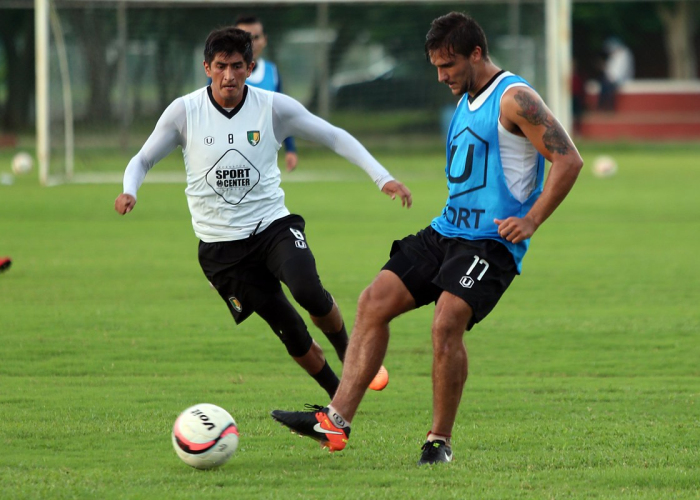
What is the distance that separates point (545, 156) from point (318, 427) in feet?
5.26

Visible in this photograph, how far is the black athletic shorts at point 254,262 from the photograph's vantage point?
632 centimetres

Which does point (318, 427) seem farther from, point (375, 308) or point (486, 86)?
point (486, 86)

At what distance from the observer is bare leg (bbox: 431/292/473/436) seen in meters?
5.30

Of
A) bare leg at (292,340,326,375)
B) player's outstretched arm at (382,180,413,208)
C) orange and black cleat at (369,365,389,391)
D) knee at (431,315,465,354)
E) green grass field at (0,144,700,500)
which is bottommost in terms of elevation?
green grass field at (0,144,700,500)

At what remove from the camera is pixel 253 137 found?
639 cm

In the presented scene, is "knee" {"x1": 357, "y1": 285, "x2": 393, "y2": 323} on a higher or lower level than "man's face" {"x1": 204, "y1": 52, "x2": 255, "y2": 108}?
lower

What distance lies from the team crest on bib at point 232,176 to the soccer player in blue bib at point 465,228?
1.14 m

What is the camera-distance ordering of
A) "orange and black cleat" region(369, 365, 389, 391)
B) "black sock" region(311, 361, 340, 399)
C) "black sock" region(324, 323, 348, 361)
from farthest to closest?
1. "black sock" region(324, 323, 348, 361)
2. "orange and black cleat" region(369, 365, 389, 391)
3. "black sock" region(311, 361, 340, 399)

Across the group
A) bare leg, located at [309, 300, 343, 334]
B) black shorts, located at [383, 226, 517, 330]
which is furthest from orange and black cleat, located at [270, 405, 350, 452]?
→ bare leg, located at [309, 300, 343, 334]

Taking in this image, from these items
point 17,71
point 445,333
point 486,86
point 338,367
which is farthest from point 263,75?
point 17,71

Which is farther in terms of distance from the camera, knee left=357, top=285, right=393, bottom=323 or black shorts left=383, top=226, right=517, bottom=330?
knee left=357, top=285, right=393, bottom=323

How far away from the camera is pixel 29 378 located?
7.25 meters

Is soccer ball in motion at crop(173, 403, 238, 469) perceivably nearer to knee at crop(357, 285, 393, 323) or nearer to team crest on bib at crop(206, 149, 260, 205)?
knee at crop(357, 285, 393, 323)

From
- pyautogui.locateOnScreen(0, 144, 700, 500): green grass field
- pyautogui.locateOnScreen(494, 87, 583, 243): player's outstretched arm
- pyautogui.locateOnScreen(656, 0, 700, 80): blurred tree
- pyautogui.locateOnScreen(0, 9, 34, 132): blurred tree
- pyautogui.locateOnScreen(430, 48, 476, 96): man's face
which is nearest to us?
pyautogui.locateOnScreen(0, 144, 700, 500): green grass field
